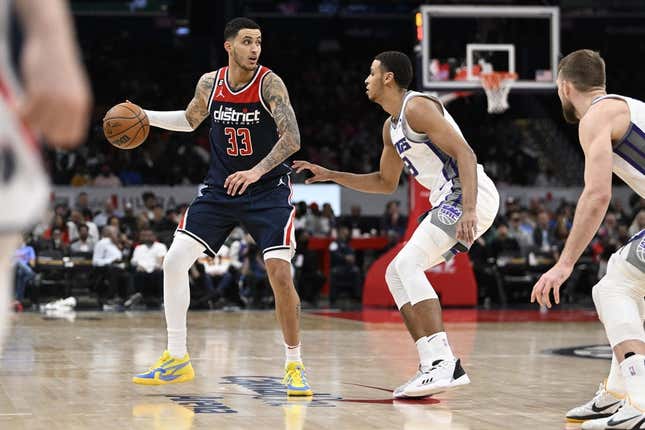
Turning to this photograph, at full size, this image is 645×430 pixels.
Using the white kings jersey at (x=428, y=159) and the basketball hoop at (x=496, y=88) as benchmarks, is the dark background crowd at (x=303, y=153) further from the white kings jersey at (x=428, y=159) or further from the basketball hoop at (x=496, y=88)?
the white kings jersey at (x=428, y=159)

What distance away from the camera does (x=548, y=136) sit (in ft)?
88.2

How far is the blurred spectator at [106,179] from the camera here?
20719mm

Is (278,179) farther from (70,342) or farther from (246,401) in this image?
(70,342)

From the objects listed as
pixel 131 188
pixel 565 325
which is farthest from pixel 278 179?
pixel 131 188

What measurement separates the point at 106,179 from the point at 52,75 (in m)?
18.8

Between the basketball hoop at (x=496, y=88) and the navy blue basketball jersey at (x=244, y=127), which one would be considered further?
the basketball hoop at (x=496, y=88)

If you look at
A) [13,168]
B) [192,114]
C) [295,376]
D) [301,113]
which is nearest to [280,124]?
[192,114]

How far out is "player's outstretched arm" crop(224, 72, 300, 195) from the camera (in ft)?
20.1

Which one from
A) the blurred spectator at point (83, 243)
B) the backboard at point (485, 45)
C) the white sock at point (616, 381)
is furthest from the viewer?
the blurred spectator at point (83, 243)

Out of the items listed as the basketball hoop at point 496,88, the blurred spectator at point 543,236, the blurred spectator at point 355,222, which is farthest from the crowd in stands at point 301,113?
the basketball hoop at point 496,88

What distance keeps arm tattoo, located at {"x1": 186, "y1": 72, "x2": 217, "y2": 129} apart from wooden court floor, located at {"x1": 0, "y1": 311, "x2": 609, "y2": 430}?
1624 millimetres

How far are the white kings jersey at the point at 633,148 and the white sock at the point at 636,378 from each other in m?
0.78

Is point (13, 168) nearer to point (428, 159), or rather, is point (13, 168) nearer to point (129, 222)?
point (428, 159)

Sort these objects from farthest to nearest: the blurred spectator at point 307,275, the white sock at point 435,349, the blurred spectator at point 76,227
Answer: the blurred spectator at point 307,275 → the blurred spectator at point 76,227 → the white sock at point 435,349
